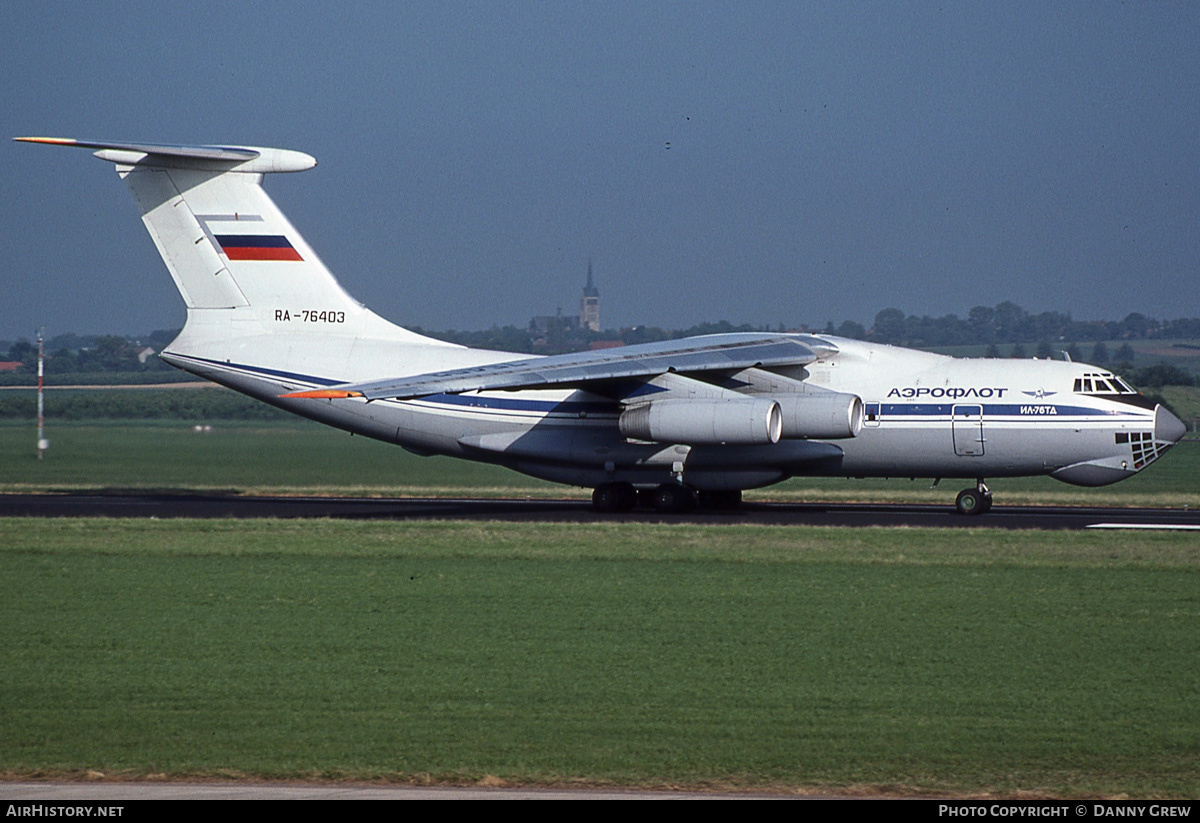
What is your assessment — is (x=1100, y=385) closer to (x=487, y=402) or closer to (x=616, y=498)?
(x=616, y=498)

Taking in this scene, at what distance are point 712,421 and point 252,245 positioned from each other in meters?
8.52

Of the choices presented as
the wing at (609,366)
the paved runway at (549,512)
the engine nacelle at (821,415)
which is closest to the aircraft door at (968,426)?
the paved runway at (549,512)

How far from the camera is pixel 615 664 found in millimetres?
9664

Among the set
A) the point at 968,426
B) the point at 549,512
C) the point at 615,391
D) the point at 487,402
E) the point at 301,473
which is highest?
the point at 615,391

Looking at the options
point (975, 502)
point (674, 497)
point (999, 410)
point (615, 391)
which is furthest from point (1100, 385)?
point (615, 391)

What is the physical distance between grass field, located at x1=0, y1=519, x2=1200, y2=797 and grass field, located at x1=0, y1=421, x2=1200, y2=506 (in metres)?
10.9

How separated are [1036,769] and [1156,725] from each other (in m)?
1.34

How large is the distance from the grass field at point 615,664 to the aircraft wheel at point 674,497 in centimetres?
574

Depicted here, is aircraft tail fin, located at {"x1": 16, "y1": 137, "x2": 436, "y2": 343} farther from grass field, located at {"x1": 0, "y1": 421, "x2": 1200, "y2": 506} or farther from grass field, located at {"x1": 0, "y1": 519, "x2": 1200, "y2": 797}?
grass field, located at {"x1": 0, "y1": 519, "x2": 1200, "y2": 797}

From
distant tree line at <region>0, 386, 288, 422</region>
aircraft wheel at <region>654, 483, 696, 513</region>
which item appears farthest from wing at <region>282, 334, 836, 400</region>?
distant tree line at <region>0, 386, 288, 422</region>

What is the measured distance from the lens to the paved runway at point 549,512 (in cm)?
2052

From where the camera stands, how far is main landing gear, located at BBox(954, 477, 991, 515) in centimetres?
2155

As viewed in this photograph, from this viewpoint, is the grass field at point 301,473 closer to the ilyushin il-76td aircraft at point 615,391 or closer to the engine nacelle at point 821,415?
the ilyushin il-76td aircraft at point 615,391

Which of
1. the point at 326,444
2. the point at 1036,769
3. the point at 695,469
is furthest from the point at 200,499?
the point at 1036,769
